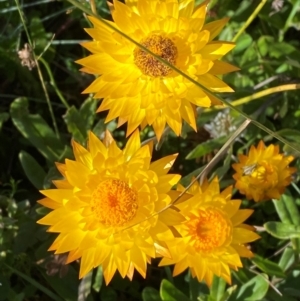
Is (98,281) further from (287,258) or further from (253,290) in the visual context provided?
(287,258)

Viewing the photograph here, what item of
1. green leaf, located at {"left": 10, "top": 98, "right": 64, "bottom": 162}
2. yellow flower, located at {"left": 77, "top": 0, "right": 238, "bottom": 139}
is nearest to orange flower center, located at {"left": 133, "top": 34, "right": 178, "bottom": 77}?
yellow flower, located at {"left": 77, "top": 0, "right": 238, "bottom": 139}

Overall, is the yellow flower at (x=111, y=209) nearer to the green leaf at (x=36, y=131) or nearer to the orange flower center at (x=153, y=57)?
the orange flower center at (x=153, y=57)

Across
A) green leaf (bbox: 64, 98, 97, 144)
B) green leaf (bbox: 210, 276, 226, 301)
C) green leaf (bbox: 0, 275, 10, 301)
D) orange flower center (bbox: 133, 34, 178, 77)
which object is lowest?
green leaf (bbox: 210, 276, 226, 301)

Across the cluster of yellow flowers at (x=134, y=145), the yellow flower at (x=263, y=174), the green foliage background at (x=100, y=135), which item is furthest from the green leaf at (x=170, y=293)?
the yellow flower at (x=263, y=174)

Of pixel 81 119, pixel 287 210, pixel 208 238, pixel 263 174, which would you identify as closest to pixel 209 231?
pixel 208 238

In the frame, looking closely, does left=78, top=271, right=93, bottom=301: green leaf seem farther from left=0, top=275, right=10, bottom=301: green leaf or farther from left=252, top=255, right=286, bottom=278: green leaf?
left=252, top=255, right=286, bottom=278: green leaf

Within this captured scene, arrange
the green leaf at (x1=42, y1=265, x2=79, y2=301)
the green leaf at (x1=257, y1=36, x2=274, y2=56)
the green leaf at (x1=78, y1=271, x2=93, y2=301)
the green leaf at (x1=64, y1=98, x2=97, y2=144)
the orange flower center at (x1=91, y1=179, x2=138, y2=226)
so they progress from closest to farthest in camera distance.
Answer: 1. the orange flower center at (x1=91, y1=179, x2=138, y2=226)
2. the green leaf at (x1=78, y1=271, x2=93, y2=301)
3. the green leaf at (x1=42, y1=265, x2=79, y2=301)
4. the green leaf at (x1=64, y1=98, x2=97, y2=144)
5. the green leaf at (x1=257, y1=36, x2=274, y2=56)

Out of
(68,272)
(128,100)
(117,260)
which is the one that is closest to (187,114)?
(128,100)
